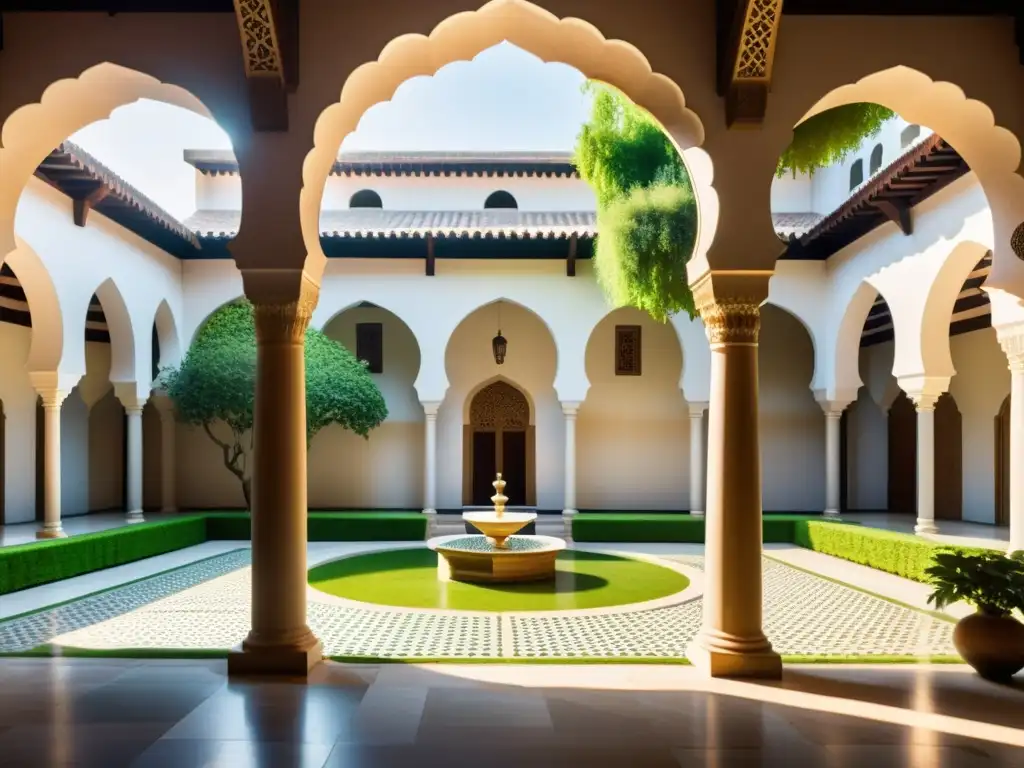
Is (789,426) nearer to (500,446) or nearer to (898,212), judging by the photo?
(500,446)

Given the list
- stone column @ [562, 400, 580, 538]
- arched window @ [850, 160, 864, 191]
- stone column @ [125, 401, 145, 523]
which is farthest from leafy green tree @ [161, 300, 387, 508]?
arched window @ [850, 160, 864, 191]

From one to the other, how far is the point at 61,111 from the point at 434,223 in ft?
40.9

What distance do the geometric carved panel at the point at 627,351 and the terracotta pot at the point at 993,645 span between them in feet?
47.7

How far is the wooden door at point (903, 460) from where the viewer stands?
66.7ft

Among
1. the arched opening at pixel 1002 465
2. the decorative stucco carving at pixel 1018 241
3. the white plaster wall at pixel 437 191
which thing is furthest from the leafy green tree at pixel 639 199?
the arched opening at pixel 1002 465

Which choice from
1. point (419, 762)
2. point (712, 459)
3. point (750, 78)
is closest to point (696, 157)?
point (750, 78)

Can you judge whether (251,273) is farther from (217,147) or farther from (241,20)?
(217,147)

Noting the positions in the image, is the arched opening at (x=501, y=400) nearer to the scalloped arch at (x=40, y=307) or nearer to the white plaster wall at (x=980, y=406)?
the scalloped arch at (x=40, y=307)

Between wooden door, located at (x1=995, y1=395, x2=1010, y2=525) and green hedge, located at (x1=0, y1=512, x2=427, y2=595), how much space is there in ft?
39.6

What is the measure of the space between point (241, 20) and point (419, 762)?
480 cm

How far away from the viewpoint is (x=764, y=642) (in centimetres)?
589

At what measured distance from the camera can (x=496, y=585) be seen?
433 inches

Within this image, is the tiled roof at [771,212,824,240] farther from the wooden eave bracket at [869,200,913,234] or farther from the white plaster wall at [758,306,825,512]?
the wooden eave bracket at [869,200,913,234]

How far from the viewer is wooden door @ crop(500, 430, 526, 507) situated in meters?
20.2
